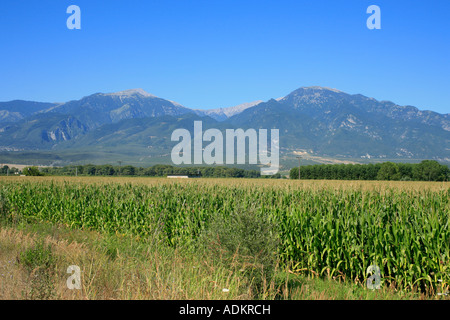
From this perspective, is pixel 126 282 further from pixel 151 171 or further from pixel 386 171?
pixel 151 171

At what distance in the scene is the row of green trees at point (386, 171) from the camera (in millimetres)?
101375

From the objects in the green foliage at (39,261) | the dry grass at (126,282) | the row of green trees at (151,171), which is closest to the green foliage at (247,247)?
the dry grass at (126,282)

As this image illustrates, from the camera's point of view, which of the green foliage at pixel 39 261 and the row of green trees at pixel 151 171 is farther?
the row of green trees at pixel 151 171

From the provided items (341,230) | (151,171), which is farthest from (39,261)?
(151,171)

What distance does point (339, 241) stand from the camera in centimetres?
984

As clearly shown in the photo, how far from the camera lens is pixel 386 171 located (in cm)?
10625

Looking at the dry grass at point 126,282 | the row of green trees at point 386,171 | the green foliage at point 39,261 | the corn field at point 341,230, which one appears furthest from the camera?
the row of green trees at point 386,171

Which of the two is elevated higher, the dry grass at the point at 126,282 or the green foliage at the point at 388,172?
the dry grass at the point at 126,282

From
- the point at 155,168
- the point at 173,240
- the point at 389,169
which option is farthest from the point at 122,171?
the point at 173,240

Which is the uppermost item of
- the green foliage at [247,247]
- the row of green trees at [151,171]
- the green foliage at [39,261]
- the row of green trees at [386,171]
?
the green foliage at [247,247]

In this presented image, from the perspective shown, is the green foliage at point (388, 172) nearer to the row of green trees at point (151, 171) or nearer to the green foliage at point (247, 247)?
the row of green trees at point (151, 171)

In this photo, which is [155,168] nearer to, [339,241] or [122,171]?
[122,171]

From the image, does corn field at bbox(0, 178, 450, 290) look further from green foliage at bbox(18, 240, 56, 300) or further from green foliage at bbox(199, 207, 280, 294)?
green foliage at bbox(18, 240, 56, 300)
